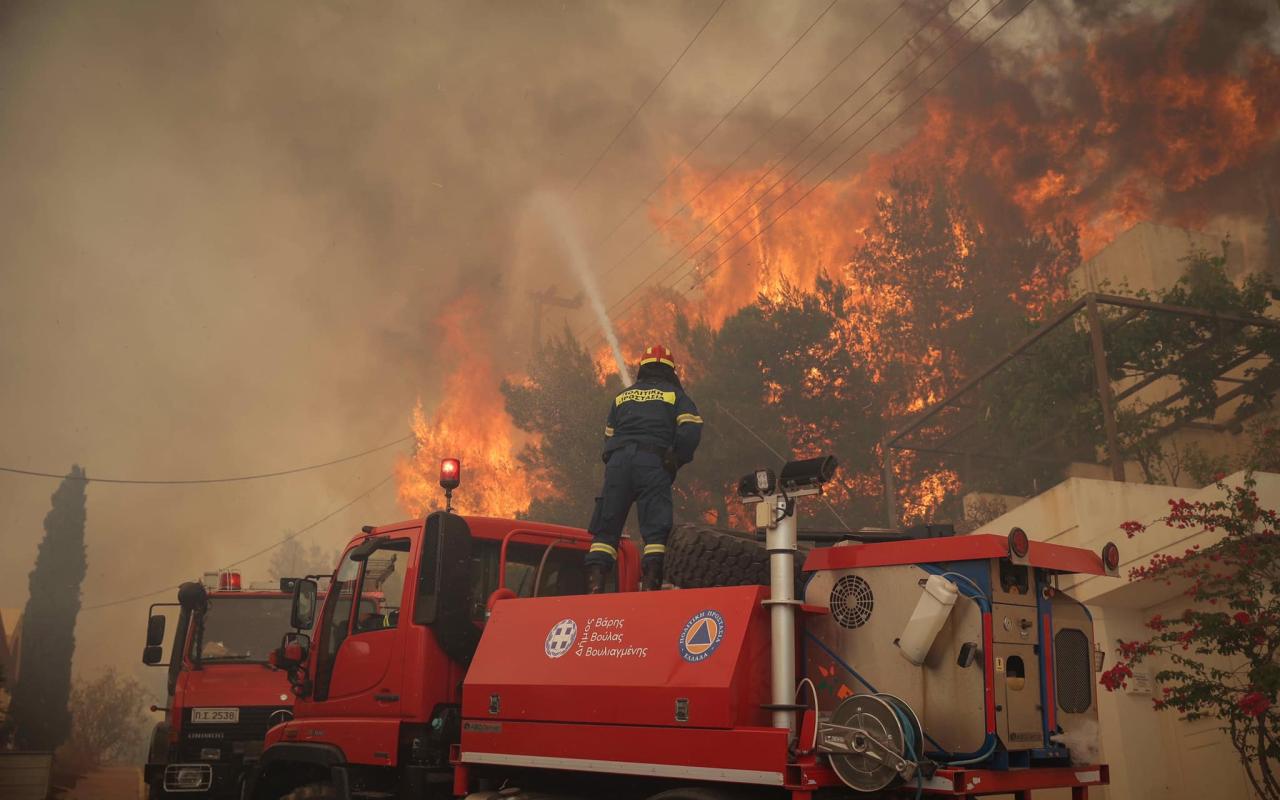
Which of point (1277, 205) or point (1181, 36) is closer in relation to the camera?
point (1277, 205)

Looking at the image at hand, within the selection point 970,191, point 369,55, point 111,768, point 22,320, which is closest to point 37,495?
point 22,320

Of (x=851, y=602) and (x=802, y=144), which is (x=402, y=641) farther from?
(x=802, y=144)

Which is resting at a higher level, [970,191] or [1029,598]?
[970,191]

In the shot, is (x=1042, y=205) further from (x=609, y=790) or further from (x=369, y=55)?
(x=369, y=55)

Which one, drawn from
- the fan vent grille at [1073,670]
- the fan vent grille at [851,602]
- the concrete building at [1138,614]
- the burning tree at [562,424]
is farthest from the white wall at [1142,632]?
the burning tree at [562,424]

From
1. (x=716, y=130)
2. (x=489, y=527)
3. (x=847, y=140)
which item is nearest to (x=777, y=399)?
(x=847, y=140)

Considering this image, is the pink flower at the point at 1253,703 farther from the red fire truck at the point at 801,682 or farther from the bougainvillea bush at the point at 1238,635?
the red fire truck at the point at 801,682

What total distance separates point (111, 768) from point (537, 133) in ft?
103

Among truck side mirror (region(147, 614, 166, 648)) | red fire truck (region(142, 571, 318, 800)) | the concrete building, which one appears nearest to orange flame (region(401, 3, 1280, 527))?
the concrete building

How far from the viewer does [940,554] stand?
14.9ft

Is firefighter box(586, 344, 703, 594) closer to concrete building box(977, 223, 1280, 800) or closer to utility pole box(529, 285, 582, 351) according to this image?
concrete building box(977, 223, 1280, 800)

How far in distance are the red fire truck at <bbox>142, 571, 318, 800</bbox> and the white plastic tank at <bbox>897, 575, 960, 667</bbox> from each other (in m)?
7.27

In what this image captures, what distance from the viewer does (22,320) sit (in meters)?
40.9

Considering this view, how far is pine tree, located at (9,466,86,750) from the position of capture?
3362 centimetres
